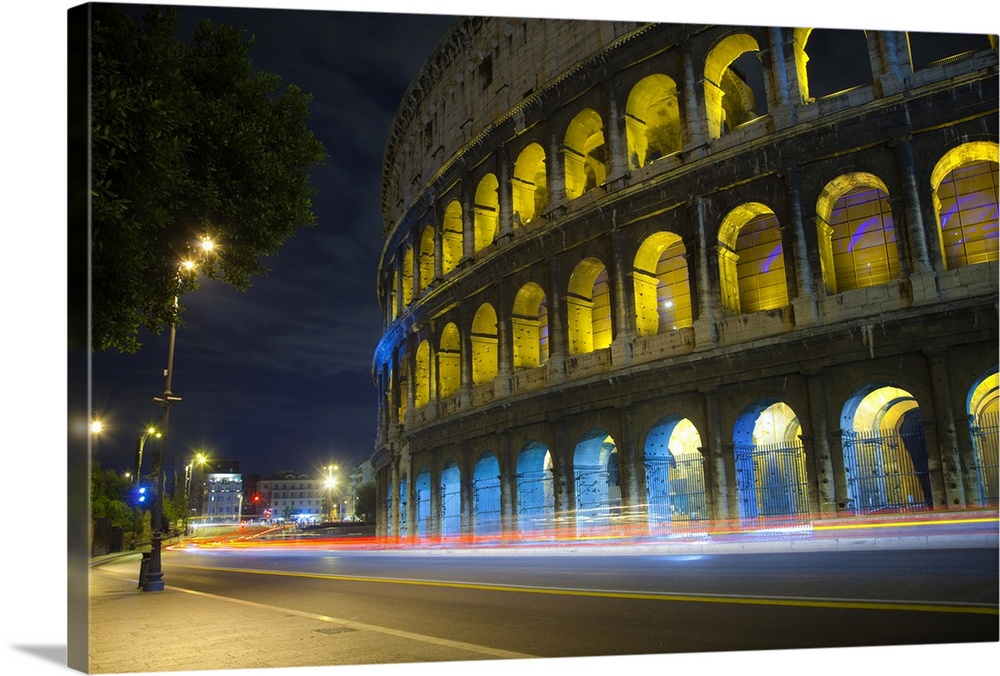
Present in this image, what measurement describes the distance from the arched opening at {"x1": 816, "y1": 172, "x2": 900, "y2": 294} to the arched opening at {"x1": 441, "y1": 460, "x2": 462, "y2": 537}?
10902 millimetres

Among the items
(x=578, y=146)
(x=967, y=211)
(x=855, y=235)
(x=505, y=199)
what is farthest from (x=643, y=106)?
(x=967, y=211)

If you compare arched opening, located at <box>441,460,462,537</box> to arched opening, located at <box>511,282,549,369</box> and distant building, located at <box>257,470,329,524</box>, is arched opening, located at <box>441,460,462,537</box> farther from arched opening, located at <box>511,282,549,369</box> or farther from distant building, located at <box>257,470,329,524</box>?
arched opening, located at <box>511,282,549,369</box>

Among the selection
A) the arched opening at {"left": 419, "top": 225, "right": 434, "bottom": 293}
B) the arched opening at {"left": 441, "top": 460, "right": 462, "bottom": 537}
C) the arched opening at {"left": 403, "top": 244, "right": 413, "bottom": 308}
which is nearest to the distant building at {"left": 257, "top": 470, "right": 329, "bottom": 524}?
the arched opening at {"left": 441, "top": 460, "right": 462, "bottom": 537}

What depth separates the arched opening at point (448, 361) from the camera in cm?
2284

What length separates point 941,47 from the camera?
40.7 feet

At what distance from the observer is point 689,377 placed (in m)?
15.4

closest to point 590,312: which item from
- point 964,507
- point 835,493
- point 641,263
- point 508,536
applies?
point 641,263

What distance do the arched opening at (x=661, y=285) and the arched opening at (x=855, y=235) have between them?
2677 mm

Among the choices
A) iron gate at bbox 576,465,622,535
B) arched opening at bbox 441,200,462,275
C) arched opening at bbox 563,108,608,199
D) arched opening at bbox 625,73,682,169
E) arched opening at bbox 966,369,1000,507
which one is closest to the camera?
arched opening at bbox 966,369,1000,507

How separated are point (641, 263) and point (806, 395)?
454 cm

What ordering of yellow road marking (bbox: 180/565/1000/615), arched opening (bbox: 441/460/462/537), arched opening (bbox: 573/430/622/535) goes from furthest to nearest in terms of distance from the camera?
arched opening (bbox: 441/460/462/537)
arched opening (bbox: 573/430/622/535)
yellow road marking (bbox: 180/565/1000/615)

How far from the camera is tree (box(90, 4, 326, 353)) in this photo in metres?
6.53

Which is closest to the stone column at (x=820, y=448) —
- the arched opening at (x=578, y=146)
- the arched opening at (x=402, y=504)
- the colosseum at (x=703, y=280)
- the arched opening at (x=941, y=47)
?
the colosseum at (x=703, y=280)

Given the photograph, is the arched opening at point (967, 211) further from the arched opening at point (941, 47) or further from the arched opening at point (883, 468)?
the arched opening at point (883, 468)
